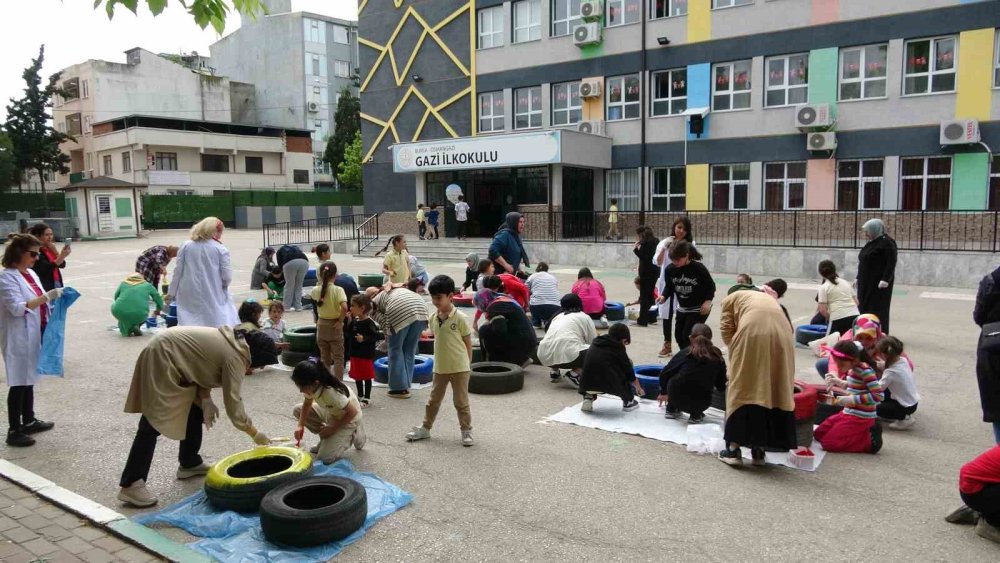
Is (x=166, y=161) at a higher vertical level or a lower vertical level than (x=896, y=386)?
higher

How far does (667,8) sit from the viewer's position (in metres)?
26.7

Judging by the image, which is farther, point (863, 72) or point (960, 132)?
point (863, 72)

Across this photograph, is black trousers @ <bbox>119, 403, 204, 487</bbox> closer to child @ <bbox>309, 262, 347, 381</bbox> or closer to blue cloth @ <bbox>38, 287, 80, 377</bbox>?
blue cloth @ <bbox>38, 287, 80, 377</bbox>

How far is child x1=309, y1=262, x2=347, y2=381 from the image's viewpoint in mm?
7738

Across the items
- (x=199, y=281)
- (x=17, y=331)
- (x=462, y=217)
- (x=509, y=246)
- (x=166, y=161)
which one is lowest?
(x=17, y=331)

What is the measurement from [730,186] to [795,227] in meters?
7.10

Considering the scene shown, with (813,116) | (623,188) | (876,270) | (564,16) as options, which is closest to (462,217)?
(623,188)

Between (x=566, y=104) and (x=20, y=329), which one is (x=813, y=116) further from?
(x=20, y=329)

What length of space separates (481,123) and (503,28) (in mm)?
4171

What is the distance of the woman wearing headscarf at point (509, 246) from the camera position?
1113 centimetres

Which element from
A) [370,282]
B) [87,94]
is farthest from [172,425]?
[87,94]

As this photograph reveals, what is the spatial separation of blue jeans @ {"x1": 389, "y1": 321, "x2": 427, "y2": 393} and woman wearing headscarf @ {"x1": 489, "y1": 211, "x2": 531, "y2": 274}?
357 cm

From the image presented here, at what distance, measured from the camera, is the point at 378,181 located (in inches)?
1372

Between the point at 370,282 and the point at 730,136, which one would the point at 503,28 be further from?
the point at 370,282
